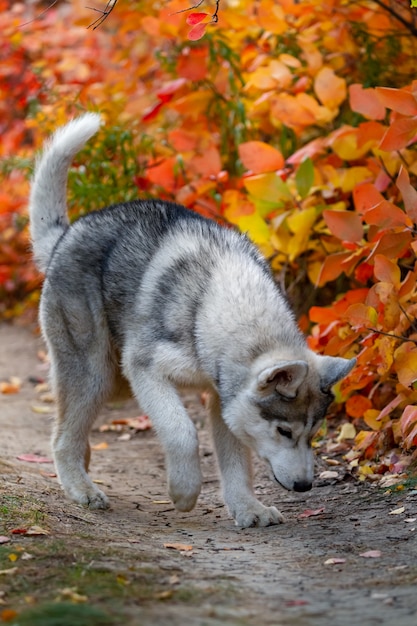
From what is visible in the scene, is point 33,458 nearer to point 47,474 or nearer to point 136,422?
point 47,474

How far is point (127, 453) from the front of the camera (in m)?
6.20

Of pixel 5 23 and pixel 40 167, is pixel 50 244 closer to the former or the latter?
pixel 40 167

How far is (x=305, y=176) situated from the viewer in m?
5.44

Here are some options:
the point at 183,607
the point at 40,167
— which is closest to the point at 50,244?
the point at 40,167

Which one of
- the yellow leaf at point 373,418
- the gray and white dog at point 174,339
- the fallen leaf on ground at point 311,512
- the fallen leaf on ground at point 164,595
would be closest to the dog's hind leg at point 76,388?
the gray and white dog at point 174,339

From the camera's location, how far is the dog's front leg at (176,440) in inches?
171

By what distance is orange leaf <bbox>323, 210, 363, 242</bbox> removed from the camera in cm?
495

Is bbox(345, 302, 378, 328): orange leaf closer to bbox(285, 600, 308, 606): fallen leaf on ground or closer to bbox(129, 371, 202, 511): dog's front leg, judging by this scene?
bbox(129, 371, 202, 511): dog's front leg

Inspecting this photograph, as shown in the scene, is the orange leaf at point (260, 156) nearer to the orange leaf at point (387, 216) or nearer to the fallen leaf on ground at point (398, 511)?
the orange leaf at point (387, 216)

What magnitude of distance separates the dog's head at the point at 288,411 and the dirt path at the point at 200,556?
12.5 inches

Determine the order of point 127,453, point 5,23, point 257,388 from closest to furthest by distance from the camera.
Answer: point 257,388 < point 127,453 < point 5,23

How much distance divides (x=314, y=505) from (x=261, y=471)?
80cm

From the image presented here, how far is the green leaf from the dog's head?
1.50 metres

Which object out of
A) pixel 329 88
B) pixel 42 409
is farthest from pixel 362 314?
pixel 42 409
